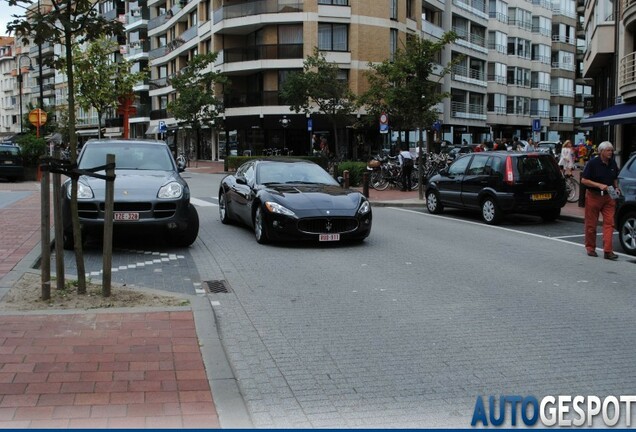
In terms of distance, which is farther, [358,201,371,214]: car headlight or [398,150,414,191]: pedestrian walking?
[398,150,414,191]: pedestrian walking

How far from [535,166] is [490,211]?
4.52 ft

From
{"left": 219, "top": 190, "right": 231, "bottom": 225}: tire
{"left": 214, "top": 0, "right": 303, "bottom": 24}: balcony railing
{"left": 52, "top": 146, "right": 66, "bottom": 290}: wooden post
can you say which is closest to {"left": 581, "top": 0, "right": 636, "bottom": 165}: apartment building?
{"left": 219, "top": 190, "right": 231, "bottom": 225}: tire

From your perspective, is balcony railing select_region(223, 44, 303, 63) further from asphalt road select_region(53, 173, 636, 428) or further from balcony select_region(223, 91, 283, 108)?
asphalt road select_region(53, 173, 636, 428)

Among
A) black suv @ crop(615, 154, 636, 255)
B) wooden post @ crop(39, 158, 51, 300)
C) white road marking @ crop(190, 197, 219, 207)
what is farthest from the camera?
white road marking @ crop(190, 197, 219, 207)

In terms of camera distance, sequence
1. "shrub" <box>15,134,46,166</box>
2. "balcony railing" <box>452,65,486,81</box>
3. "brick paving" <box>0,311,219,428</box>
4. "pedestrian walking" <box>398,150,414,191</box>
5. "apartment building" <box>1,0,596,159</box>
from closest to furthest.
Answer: "brick paving" <box>0,311,219,428</box>
"pedestrian walking" <box>398,150,414,191</box>
"shrub" <box>15,134,46,166</box>
"apartment building" <box>1,0,596,159</box>
"balcony railing" <box>452,65,486,81</box>

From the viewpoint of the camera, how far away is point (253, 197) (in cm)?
1198

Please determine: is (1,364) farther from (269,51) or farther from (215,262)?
(269,51)

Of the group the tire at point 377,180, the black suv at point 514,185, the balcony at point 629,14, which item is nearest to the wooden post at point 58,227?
the black suv at point 514,185

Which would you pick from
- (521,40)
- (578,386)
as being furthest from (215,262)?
(521,40)

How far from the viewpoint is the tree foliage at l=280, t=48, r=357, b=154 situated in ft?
122

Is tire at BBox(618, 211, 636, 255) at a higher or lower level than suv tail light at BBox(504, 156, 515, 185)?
lower

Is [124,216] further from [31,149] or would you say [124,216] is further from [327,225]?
[31,149]

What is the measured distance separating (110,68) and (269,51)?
18.3 m

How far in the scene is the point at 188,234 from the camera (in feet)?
35.7
